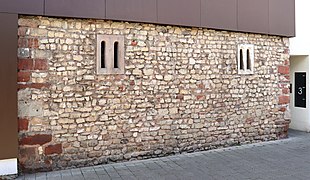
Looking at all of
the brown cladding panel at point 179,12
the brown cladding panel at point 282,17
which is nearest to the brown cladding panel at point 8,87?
the brown cladding panel at point 179,12

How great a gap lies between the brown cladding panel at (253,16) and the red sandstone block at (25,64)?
4.67m

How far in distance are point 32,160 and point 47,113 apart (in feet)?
2.76

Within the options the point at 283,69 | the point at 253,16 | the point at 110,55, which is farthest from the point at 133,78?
the point at 283,69

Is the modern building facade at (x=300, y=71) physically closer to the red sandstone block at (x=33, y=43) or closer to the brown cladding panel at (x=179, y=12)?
the brown cladding panel at (x=179, y=12)

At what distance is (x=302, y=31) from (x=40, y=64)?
724 centimetres

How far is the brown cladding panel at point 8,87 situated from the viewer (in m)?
5.20

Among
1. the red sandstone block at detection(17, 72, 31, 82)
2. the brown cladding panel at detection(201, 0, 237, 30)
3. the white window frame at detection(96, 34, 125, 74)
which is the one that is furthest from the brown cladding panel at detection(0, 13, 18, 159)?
the brown cladding panel at detection(201, 0, 237, 30)

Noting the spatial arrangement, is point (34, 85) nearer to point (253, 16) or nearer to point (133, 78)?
point (133, 78)

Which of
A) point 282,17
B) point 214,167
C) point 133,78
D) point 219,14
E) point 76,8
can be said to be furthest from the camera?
point 282,17

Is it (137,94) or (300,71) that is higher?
(300,71)

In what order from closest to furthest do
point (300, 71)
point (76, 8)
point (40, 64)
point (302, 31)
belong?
point (40, 64) < point (76, 8) < point (302, 31) < point (300, 71)

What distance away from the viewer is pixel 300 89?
9.45 m

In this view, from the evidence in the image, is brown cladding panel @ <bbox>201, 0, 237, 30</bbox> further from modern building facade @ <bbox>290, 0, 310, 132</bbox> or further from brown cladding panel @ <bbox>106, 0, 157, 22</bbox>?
A: modern building facade @ <bbox>290, 0, 310, 132</bbox>

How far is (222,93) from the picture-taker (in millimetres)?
7336
